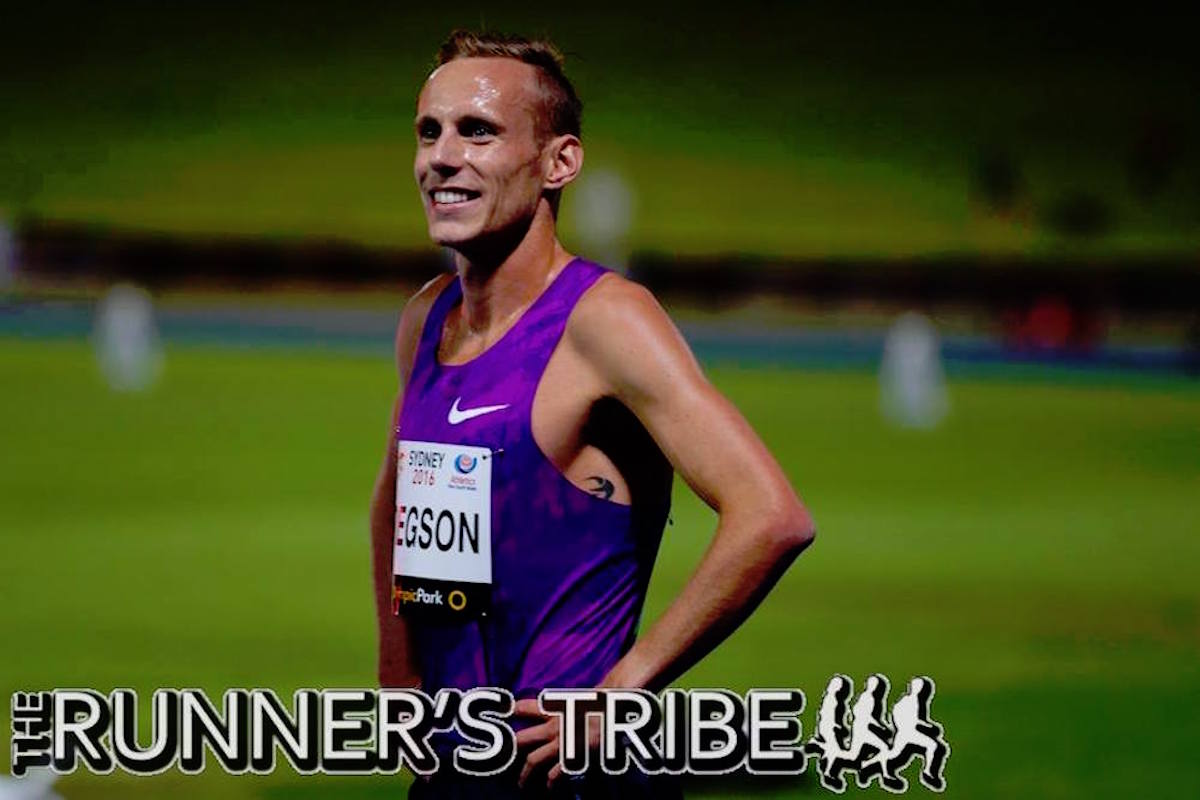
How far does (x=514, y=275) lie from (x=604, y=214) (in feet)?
123

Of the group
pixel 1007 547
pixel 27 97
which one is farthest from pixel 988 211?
pixel 1007 547

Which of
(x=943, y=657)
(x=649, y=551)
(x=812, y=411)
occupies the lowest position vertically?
(x=649, y=551)

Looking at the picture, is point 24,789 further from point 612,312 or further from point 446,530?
point 612,312

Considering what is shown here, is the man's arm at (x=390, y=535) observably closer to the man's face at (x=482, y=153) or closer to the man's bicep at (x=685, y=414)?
the man's face at (x=482, y=153)

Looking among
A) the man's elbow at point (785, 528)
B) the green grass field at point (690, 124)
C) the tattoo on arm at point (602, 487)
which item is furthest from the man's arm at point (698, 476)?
the green grass field at point (690, 124)

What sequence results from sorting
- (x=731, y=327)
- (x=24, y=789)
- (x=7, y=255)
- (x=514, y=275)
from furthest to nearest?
(x=7, y=255) < (x=731, y=327) < (x=24, y=789) < (x=514, y=275)

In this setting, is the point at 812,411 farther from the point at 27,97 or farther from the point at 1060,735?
the point at 27,97

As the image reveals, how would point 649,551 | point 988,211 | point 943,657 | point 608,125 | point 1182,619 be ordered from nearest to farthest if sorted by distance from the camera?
point 649,551 → point 943,657 → point 1182,619 → point 988,211 → point 608,125

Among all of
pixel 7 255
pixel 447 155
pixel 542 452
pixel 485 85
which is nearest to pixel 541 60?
pixel 485 85

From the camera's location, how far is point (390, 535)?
360 cm

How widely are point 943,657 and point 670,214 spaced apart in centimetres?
3241

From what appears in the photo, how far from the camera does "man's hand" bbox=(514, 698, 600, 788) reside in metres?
3.16

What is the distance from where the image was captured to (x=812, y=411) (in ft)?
69.8

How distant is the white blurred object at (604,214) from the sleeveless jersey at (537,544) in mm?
33823
